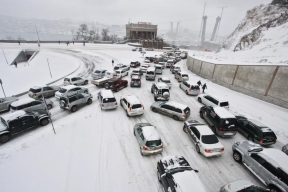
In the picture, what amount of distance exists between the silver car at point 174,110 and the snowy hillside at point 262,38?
1664 cm

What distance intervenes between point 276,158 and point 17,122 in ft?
52.9

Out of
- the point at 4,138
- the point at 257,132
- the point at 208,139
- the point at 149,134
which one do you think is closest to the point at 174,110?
the point at 208,139

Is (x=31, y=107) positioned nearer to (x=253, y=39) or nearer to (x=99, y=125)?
(x=99, y=125)

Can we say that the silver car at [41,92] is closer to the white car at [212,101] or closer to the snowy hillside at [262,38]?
the white car at [212,101]

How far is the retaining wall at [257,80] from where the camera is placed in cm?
1541

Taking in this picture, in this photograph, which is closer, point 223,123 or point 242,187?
point 242,187

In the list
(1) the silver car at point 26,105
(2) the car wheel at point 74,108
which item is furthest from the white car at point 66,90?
(2) the car wheel at point 74,108

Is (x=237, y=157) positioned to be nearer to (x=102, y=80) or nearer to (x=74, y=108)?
(x=74, y=108)

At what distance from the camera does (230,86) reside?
21438mm

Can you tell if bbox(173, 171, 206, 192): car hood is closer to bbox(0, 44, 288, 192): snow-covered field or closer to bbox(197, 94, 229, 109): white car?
bbox(0, 44, 288, 192): snow-covered field

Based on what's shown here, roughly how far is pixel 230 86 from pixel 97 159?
2040 centimetres

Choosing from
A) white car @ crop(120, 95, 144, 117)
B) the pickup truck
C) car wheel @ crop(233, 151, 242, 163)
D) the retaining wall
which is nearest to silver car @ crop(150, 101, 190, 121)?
white car @ crop(120, 95, 144, 117)

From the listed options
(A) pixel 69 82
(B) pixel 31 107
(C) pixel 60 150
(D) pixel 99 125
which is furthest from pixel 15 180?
(A) pixel 69 82

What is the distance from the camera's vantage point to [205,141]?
951cm
